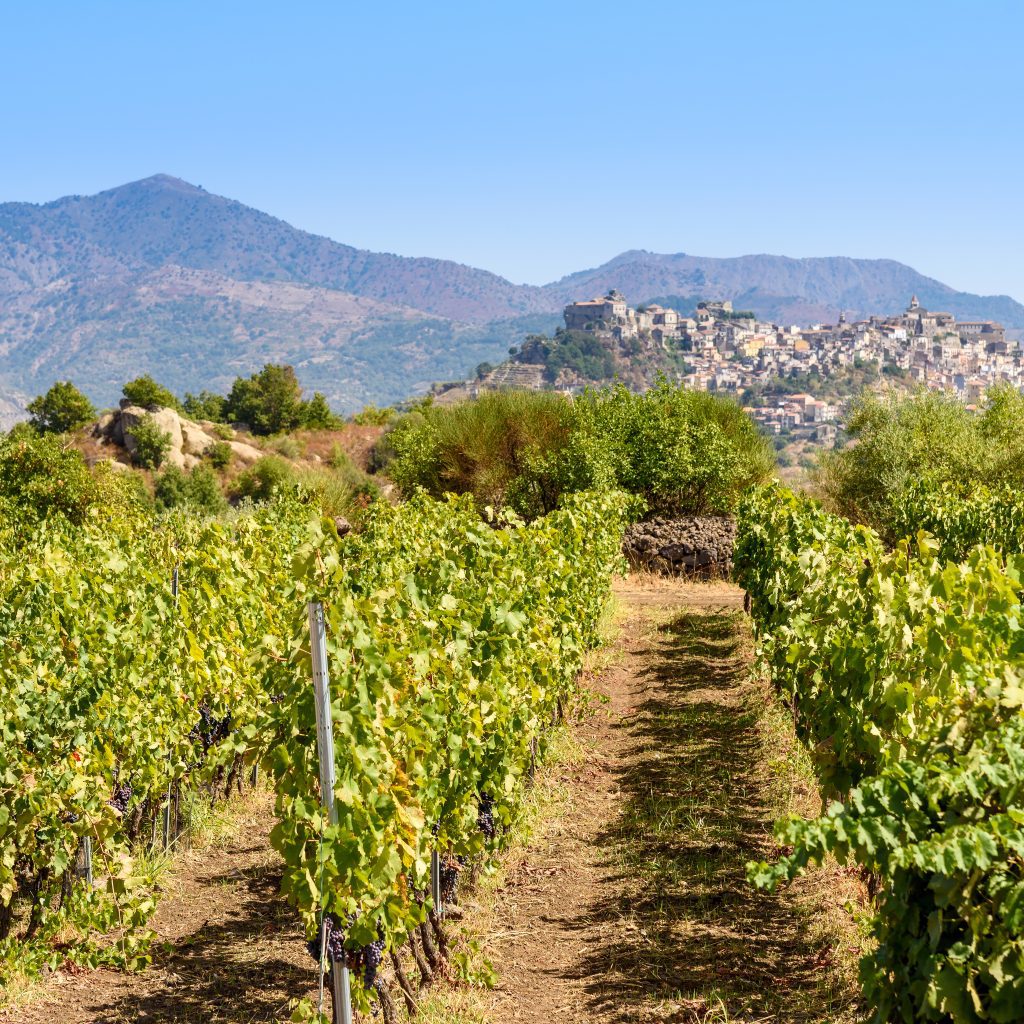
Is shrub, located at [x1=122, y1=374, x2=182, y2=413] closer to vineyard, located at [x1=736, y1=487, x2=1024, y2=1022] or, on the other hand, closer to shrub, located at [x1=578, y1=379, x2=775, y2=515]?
shrub, located at [x1=578, y1=379, x2=775, y2=515]

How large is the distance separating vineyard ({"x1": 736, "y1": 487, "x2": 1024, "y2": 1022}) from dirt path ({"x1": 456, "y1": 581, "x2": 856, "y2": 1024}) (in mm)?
709

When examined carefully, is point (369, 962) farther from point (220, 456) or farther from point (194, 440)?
point (194, 440)

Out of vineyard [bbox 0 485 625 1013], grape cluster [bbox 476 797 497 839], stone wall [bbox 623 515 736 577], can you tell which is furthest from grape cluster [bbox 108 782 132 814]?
stone wall [bbox 623 515 736 577]

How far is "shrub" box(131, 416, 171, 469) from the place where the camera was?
3631cm

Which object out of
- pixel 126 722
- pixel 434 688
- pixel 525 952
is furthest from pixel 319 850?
pixel 126 722

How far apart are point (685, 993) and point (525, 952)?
99 cm

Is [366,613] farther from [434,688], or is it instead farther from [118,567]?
[118,567]

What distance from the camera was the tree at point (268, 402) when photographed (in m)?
48.7

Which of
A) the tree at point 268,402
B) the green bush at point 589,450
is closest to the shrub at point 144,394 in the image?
the tree at point 268,402

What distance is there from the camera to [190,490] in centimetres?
3338

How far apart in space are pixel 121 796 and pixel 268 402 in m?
44.7

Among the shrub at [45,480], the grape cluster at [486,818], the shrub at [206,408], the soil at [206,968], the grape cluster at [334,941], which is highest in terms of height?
→ the shrub at [206,408]

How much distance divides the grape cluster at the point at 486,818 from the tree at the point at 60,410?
3754cm

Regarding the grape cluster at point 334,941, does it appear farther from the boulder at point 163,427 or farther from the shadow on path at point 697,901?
the boulder at point 163,427
